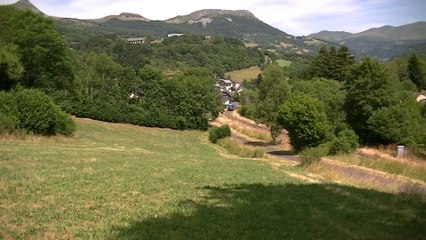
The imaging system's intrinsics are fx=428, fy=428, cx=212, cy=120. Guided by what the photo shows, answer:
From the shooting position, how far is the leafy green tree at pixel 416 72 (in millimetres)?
103625

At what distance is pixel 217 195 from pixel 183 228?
4825 mm

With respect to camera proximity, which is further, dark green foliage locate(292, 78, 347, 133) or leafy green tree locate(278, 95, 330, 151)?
dark green foliage locate(292, 78, 347, 133)

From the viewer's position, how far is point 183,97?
84.2m

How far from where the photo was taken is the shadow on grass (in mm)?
10969

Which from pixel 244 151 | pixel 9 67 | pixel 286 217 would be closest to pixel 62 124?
pixel 9 67

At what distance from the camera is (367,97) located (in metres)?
55.4

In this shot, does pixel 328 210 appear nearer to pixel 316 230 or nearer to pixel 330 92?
Result: pixel 316 230

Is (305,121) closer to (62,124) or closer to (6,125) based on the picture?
(62,124)

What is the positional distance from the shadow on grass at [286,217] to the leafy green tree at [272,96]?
4478cm

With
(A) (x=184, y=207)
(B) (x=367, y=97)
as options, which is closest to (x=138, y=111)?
(B) (x=367, y=97)

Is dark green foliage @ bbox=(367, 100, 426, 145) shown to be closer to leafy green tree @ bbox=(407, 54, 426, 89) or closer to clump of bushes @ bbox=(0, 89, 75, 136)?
clump of bushes @ bbox=(0, 89, 75, 136)

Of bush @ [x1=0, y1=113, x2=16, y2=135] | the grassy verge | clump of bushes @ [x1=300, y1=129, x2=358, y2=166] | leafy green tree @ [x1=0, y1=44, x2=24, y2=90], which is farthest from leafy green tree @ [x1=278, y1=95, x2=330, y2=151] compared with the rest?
leafy green tree @ [x1=0, y1=44, x2=24, y2=90]

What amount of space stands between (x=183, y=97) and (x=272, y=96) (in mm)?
25516

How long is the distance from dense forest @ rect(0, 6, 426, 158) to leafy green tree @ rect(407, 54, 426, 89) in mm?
6982
